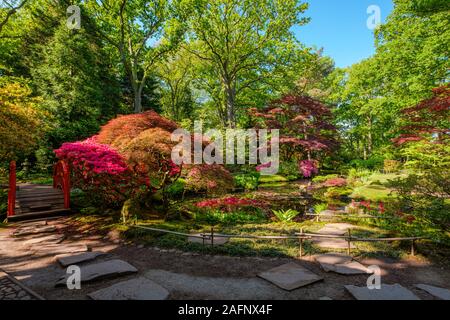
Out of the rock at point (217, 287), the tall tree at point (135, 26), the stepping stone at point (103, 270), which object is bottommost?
the rock at point (217, 287)

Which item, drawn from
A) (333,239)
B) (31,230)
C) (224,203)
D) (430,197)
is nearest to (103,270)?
(31,230)

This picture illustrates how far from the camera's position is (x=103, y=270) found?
4.59 meters

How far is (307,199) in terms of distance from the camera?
1370 centimetres

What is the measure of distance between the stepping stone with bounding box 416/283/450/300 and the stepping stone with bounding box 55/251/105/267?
21.7 ft

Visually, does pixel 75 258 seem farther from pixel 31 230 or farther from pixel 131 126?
pixel 131 126

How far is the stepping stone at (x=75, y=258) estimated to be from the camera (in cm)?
507

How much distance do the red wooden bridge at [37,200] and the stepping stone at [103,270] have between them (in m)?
5.89

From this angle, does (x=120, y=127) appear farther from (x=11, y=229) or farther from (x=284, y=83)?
(x=284, y=83)

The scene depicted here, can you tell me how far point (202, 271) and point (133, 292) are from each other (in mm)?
1461

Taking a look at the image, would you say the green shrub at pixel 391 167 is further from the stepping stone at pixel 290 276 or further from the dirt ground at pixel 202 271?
the stepping stone at pixel 290 276

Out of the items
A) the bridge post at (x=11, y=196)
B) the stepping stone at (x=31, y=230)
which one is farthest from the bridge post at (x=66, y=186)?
the stepping stone at (x=31, y=230)

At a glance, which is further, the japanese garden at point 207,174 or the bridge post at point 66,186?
the bridge post at point 66,186
